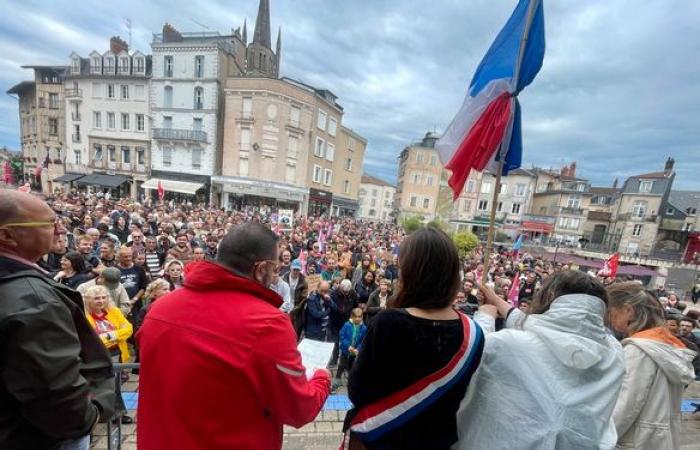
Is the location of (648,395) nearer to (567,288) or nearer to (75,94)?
(567,288)

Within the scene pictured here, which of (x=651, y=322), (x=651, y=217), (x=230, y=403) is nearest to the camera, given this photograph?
(x=230, y=403)

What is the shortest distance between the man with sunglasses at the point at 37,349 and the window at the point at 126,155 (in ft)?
116

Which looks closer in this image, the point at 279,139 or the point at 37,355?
the point at 37,355

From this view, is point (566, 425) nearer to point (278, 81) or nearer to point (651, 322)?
point (651, 322)

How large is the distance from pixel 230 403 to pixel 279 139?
28.6 m

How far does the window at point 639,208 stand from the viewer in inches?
1492

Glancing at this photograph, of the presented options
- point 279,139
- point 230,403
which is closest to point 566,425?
point 230,403

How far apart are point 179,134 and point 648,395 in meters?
33.3

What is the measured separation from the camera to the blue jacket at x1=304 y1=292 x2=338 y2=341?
5227 millimetres

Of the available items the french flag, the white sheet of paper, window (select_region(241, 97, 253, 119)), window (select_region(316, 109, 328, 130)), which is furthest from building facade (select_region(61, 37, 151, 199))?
the white sheet of paper

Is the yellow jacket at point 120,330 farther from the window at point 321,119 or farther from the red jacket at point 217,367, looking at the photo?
the window at point 321,119

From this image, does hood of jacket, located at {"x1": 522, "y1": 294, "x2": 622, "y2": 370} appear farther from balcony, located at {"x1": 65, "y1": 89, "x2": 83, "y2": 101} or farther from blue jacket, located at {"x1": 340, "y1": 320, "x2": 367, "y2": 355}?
balcony, located at {"x1": 65, "y1": 89, "x2": 83, "y2": 101}

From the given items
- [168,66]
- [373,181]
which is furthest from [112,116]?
[373,181]

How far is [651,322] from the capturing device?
1.96 m
